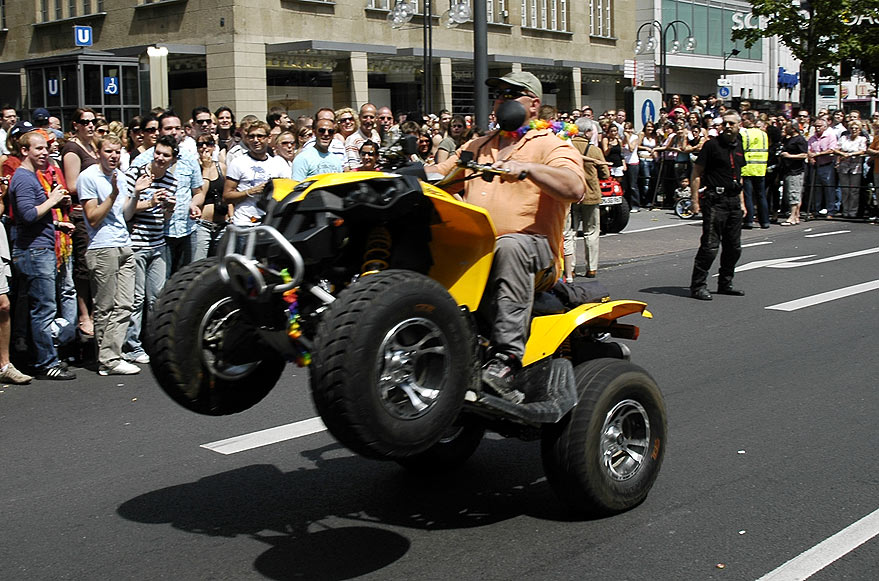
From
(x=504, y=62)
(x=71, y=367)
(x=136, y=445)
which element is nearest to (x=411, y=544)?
(x=136, y=445)

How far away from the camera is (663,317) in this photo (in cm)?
1083

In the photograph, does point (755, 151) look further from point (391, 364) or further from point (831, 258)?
point (391, 364)

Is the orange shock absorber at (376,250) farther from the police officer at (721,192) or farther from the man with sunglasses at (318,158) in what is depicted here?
the police officer at (721,192)

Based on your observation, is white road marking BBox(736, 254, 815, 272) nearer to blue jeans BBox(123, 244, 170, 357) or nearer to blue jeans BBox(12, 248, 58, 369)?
blue jeans BBox(123, 244, 170, 357)

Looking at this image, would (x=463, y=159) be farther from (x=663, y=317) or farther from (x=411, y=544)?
(x=663, y=317)

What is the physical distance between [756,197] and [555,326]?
50.3 ft

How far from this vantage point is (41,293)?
8.67 metres

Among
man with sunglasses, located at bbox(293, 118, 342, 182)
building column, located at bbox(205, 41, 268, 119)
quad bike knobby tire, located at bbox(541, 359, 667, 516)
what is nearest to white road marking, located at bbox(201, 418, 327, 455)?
quad bike knobby tire, located at bbox(541, 359, 667, 516)

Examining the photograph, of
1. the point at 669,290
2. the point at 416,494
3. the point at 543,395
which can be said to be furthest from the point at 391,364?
the point at 669,290

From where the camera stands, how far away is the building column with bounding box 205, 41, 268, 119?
29.8m

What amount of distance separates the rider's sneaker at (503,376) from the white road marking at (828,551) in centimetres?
128

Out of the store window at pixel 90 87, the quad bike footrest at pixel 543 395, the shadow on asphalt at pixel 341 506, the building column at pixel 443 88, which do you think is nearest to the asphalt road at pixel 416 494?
the shadow on asphalt at pixel 341 506

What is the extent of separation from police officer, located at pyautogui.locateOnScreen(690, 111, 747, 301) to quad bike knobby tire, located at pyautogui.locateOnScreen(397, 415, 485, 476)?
6.49 metres

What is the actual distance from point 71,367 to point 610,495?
5728mm
